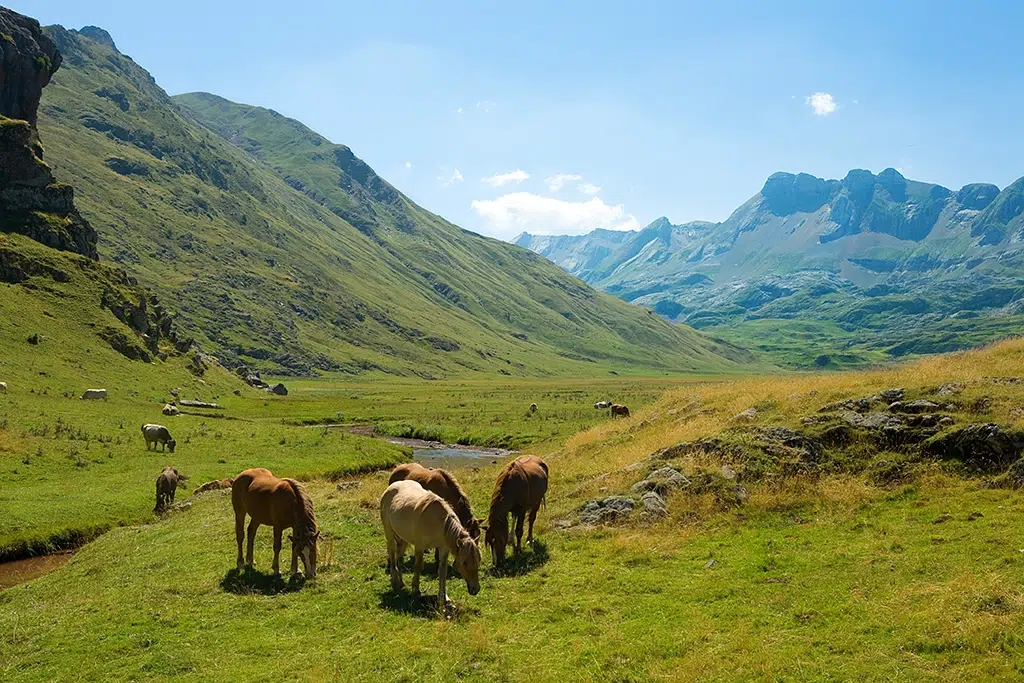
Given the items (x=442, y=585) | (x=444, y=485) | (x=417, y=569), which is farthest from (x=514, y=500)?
(x=442, y=585)

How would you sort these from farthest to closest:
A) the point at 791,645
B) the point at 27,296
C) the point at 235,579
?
the point at 27,296
the point at 235,579
the point at 791,645

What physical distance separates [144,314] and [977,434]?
97.6 metres

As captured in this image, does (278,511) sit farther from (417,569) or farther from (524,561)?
(524,561)

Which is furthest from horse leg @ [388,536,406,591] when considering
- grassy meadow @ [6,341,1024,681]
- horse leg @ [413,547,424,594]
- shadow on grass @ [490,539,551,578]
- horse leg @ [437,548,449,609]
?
shadow on grass @ [490,539,551,578]

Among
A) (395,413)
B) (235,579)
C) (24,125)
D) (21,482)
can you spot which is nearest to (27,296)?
(24,125)

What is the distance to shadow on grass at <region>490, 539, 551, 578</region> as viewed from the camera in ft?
62.0

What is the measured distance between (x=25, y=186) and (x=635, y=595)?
112m

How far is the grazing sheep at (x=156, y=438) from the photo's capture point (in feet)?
150

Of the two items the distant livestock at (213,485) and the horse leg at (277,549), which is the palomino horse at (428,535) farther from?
the distant livestock at (213,485)

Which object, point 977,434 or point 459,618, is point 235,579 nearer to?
point 459,618

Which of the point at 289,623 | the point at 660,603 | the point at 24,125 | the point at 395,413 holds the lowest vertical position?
the point at 395,413

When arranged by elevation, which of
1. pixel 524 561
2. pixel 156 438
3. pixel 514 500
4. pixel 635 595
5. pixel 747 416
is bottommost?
pixel 156 438

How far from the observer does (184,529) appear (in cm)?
2631

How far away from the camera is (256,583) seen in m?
18.5
